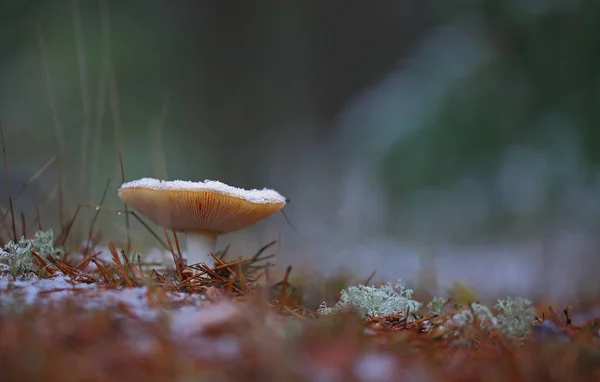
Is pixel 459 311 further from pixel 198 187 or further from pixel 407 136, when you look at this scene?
pixel 407 136

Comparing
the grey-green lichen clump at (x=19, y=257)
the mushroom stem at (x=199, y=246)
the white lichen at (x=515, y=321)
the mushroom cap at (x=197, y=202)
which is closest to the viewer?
the white lichen at (x=515, y=321)

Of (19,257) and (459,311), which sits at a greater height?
(19,257)

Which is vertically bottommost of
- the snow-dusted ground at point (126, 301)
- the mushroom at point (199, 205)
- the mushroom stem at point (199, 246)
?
the mushroom stem at point (199, 246)

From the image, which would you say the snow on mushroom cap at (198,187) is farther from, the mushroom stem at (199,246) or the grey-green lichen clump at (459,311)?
the grey-green lichen clump at (459,311)

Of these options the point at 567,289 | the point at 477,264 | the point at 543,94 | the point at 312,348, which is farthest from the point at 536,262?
the point at 312,348

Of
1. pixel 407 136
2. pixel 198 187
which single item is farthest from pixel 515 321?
pixel 407 136

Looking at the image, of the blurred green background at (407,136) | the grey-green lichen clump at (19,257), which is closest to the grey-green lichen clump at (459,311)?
the grey-green lichen clump at (19,257)

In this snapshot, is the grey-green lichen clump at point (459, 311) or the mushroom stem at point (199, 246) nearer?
the grey-green lichen clump at point (459, 311)
